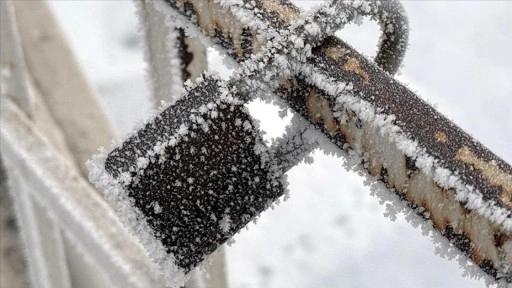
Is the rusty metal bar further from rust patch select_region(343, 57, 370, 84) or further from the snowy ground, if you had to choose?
the snowy ground

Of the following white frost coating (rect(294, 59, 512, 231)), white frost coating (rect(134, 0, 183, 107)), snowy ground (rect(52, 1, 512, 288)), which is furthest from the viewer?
snowy ground (rect(52, 1, 512, 288))

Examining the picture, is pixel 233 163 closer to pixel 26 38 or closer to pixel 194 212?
pixel 194 212

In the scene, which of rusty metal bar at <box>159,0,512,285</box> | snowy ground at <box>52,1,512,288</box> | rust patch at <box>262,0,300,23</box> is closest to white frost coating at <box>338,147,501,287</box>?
rusty metal bar at <box>159,0,512,285</box>

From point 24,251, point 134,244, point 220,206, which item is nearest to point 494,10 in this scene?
point 134,244

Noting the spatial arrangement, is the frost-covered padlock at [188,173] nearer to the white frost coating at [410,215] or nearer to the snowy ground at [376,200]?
the white frost coating at [410,215]

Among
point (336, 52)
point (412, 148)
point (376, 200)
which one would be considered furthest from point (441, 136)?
point (376, 200)

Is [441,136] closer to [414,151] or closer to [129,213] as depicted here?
[414,151]
